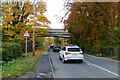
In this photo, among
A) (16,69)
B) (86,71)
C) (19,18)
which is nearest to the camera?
(16,69)

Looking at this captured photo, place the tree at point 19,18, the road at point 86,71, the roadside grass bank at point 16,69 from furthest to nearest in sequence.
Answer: the tree at point 19,18
the road at point 86,71
the roadside grass bank at point 16,69

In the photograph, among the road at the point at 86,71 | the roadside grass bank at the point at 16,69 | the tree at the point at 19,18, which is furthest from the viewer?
the tree at the point at 19,18

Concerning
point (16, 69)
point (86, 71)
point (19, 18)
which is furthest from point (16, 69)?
point (19, 18)

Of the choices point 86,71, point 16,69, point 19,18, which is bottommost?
point 86,71

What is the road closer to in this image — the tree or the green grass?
the green grass

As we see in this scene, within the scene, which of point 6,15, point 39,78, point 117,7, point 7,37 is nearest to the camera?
point 39,78

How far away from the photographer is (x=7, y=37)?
24750 millimetres

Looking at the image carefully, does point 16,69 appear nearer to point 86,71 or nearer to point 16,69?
point 16,69

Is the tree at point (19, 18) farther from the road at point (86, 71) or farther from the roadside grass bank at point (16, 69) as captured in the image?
the road at point (86, 71)

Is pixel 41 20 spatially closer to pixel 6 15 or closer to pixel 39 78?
pixel 6 15

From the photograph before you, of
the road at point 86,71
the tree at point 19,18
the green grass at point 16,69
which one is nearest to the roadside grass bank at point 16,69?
the green grass at point 16,69

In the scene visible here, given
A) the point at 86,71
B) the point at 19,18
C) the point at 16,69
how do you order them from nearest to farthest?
the point at 16,69, the point at 86,71, the point at 19,18

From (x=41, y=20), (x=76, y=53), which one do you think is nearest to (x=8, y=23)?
(x=41, y=20)

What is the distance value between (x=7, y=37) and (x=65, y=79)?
20234 millimetres
